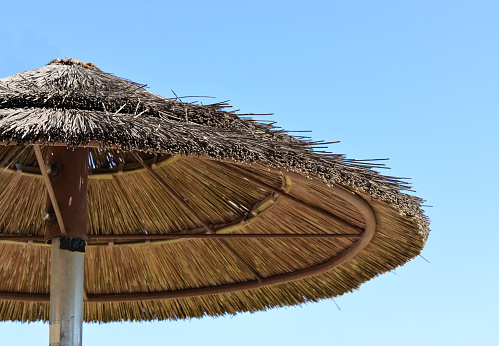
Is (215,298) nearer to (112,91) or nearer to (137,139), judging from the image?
(112,91)

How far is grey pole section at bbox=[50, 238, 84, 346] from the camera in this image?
4.96 metres

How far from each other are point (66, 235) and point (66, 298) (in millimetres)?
426

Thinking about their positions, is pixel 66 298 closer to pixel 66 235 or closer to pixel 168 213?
pixel 66 235

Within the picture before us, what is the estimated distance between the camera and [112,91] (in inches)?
181

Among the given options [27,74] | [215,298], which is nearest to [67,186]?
[27,74]

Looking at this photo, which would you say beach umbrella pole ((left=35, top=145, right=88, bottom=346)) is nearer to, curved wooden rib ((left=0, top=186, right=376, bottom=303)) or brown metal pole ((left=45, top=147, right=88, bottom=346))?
brown metal pole ((left=45, top=147, right=88, bottom=346))

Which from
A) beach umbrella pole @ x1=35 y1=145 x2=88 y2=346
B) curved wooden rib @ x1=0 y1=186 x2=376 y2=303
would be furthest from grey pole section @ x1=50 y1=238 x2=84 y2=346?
curved wooden rib @ x1=0 y1=186 x2=376 y2=303

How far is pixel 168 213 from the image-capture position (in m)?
6.36

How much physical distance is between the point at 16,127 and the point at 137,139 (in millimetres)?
583

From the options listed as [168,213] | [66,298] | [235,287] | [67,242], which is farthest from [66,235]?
[235,287]

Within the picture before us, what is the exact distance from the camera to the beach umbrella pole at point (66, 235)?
16.4 ft

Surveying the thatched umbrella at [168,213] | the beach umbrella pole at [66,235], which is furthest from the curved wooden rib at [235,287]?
the beach umbrella pole at [66,235]

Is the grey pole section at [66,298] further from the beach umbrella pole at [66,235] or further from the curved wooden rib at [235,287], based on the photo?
the curved wooden rib at [235,287]

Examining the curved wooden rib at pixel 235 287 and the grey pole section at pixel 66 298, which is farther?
the curved wooden rib at pixel 235 287
